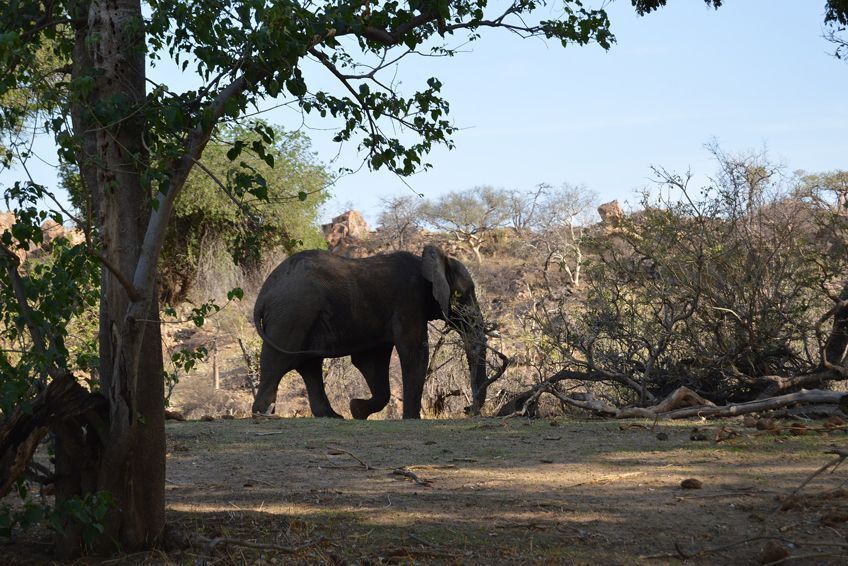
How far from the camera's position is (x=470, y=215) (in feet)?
155

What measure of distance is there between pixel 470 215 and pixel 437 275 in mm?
33382

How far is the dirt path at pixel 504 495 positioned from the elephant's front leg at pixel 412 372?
4.51 m

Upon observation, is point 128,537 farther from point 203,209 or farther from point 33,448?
point 203,209

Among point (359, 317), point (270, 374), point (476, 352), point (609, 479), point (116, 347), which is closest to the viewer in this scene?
point (116, 347)

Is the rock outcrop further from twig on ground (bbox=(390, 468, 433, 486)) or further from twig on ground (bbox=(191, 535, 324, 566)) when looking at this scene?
twig on ground (bbox=(191, 535, 324, 566))

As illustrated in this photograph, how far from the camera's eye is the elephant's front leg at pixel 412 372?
1373 centimetres

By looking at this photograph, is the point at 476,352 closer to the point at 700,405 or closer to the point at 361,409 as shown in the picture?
the point at 361,409

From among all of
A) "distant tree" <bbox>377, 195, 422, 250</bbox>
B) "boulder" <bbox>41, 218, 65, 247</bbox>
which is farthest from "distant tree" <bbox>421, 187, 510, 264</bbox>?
"boulder" <bbox>41, 218, 65, 247</bbox>

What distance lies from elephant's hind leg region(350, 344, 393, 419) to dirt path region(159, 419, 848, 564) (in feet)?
16.8

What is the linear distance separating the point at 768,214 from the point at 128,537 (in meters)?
8.94

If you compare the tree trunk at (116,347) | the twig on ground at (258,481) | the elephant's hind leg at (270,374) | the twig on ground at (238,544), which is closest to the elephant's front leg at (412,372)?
the elephant's hind leg at (270,374)

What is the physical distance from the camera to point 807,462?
673 centimetres

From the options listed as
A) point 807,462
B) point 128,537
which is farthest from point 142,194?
point 807,462

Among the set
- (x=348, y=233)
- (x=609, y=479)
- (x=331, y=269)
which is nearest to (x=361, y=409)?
(x=331, y=269)
